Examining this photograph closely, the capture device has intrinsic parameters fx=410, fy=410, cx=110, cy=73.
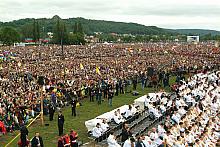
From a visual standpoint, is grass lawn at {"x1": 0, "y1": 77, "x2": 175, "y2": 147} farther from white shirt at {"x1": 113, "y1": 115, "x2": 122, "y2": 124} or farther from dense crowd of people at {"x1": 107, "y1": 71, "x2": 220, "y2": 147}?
dense crowd of people at {"x1": 107, "y1": 71, "x2": 220, "y2": 147}

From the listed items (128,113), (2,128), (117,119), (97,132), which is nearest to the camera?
(97,132)

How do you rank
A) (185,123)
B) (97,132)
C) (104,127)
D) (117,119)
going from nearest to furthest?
(97,132) → (104,127) → (185,123) → (117,119)

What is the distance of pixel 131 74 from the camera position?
40.3 m

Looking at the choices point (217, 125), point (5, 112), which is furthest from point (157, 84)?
point (5, 112)

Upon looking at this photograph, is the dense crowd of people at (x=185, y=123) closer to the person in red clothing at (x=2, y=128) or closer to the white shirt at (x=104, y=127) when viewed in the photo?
the white shirt at (x=104, y=127)

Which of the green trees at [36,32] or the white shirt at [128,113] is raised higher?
the green trees at [36,32]

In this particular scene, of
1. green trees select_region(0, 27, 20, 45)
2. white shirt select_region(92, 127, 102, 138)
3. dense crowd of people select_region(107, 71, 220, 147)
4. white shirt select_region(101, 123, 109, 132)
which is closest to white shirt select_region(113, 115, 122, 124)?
white shirt select_region(101, 123, 109, 132)

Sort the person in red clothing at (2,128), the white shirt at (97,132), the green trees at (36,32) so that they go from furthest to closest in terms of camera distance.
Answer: the green trees at (36,32)
the person in red clothing at (2,128)
the white shirt at (97,132)

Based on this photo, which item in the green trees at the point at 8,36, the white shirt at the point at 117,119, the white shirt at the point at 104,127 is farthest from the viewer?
the green trees at the point at 8,36

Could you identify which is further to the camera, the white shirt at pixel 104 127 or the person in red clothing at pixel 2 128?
the person in red clothing at pixel 2 128

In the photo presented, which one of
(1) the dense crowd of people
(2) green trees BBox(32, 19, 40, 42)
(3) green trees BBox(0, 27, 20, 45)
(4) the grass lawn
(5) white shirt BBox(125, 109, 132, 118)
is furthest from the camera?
(3) green trees BBox(0, 27, 20, 45)

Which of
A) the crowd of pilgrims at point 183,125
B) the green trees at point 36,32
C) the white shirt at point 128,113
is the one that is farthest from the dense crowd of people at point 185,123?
the green trees at point 36,32

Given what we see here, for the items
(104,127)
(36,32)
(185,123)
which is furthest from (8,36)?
(185,123)

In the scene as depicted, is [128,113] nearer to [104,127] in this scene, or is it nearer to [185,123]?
[104,127]
